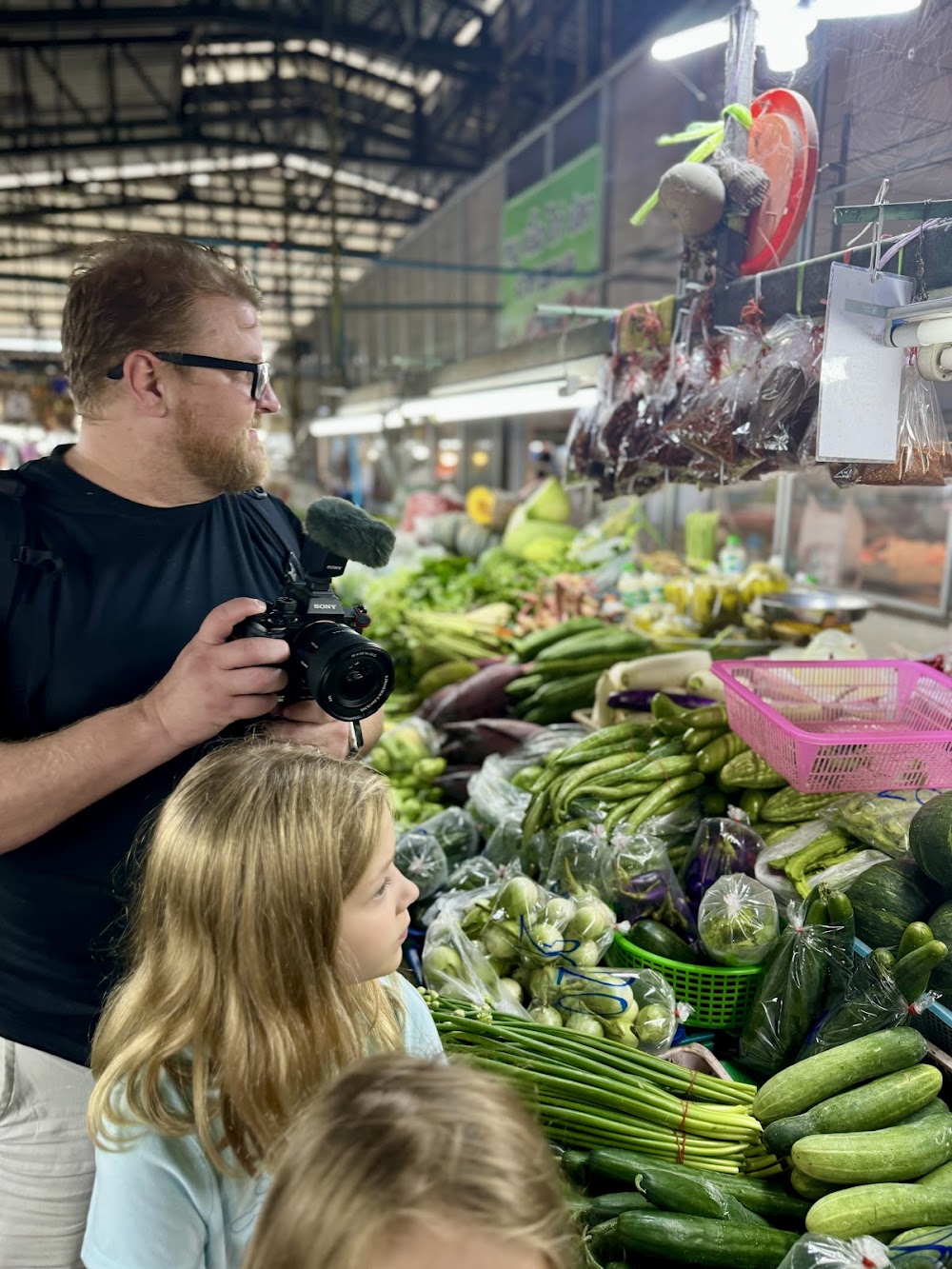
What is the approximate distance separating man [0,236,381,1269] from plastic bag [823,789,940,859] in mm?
1234

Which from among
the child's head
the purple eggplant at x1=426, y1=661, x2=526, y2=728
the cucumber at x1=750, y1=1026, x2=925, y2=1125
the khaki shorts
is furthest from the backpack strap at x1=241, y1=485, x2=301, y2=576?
the purple eggplant at x1=426, y1=661, x2=526, y2=728

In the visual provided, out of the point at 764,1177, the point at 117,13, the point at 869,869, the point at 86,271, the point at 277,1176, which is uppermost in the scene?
the point at 117,13

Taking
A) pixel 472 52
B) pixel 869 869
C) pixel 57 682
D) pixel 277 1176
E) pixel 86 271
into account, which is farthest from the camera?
pixel 472 52

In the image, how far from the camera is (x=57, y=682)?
1.56 metres

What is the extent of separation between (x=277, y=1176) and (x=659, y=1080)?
1170 millimetres

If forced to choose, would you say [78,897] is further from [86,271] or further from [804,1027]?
[804,1027]

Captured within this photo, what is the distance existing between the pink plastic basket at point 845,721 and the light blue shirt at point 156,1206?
140 centimetres

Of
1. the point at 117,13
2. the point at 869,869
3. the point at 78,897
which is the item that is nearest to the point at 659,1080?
the point at 869,869

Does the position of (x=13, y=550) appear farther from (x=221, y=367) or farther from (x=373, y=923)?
(x=373, y=923)

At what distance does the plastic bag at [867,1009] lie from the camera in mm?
1616

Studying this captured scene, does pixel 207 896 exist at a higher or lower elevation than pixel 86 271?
lower

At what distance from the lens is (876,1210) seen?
1318 millimetres

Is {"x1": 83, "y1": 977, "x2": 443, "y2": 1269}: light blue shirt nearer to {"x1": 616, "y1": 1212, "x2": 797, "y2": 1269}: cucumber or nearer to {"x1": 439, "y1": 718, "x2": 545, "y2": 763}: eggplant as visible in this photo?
{"x1": 616, "y1": 1212, "x2": 797, "y2": 1269}: cucumber

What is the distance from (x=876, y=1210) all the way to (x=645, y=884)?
0.88 m
